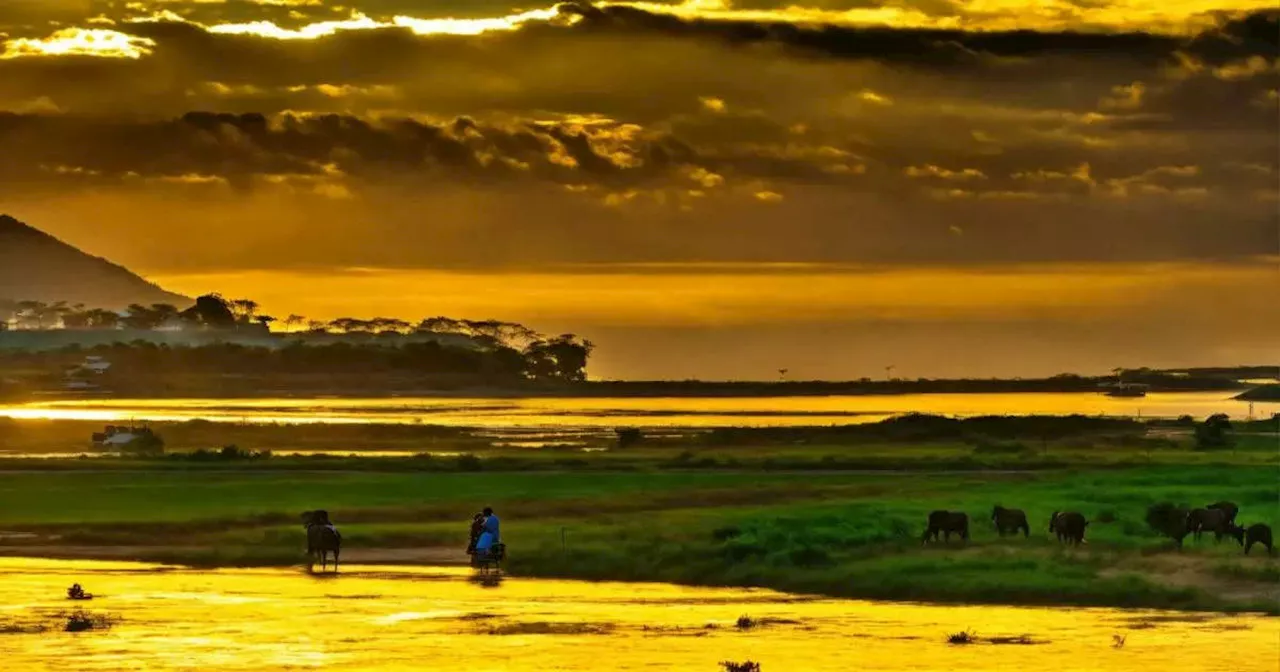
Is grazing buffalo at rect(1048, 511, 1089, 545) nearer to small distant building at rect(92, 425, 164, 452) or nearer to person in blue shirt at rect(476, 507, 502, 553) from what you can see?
person in blue shirt at rect(476, 507, 502, 553)

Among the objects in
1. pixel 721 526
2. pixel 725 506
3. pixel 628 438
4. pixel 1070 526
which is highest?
pixel 628 438

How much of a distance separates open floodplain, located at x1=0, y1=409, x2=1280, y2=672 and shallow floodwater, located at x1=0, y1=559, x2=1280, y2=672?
125mm

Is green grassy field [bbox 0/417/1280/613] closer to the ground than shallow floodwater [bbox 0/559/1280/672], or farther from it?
farther from it

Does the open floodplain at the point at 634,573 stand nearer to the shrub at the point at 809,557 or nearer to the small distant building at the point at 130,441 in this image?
the shrub at the point at 809,557

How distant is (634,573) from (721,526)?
890 cm

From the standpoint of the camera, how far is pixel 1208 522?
196ft

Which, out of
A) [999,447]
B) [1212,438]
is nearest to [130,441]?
[999,447]

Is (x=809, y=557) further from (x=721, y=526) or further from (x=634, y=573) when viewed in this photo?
(x=721, y=526)

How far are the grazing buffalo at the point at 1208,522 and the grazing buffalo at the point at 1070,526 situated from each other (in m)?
2.93

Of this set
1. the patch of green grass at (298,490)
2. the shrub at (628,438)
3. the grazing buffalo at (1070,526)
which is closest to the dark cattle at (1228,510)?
the grazing buffalo at (1070,526)

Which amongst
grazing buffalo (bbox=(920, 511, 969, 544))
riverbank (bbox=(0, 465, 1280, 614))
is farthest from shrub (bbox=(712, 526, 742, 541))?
grazing buffalo (bbox=(920, 511, 969, 544))

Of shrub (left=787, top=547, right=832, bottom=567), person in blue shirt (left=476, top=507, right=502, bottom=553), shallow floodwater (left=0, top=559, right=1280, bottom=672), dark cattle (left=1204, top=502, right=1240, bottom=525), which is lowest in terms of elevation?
shallow floodwater (left=0, top=559, right=1280, bottom=672)

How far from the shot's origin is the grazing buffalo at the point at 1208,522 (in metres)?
59.5

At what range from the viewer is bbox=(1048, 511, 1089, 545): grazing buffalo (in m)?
59.5
